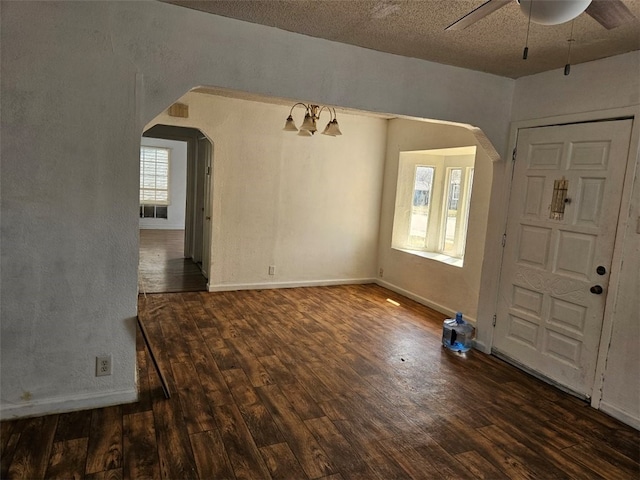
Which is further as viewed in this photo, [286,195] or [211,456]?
[286,195]

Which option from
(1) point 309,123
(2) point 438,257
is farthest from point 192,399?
(2) point 438,257

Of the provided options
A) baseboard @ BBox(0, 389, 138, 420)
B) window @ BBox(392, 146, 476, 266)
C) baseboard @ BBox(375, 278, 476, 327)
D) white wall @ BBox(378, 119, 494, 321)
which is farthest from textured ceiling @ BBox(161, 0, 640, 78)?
baseboard @ BBox(375, 278, 476, 327)

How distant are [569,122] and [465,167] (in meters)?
1.98

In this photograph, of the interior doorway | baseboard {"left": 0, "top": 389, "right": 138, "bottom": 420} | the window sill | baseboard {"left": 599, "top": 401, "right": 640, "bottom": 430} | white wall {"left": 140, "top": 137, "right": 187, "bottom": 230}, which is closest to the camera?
baseboard {"left": 0, "top": 389, "right": 138, "bottom": 420}

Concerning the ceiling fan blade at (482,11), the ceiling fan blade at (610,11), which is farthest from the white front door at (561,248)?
the ceiling fan blade at (482,11)

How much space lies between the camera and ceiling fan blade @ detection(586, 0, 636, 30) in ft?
4.97

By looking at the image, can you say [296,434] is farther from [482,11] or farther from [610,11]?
[610,11]

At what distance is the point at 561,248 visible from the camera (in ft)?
10.4

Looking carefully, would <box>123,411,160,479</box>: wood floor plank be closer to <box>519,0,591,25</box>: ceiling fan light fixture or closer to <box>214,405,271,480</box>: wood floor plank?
<box>214,405,271,480</box>: wood floor plank

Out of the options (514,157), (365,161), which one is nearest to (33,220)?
(514,157)

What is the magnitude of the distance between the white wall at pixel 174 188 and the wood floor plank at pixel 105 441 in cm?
911

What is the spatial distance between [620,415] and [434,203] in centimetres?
329

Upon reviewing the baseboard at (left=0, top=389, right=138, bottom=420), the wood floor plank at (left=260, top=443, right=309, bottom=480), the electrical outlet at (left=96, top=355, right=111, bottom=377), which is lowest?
the wood floor plank at (left=260, top=443, right=309, bottom=480)

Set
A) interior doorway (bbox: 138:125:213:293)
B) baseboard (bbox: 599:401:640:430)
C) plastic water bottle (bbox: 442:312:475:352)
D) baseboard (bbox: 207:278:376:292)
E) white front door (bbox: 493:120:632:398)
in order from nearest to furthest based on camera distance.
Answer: baseboard (bbox: 599:401:640:430)
white front door (bbox: 493:120:632:398)
plastic water bottle (bbox: 442:312:475:352)
baseboard (bbox: 207:278:376:292)
interior doorway (bbox: 138:125:213:293)
